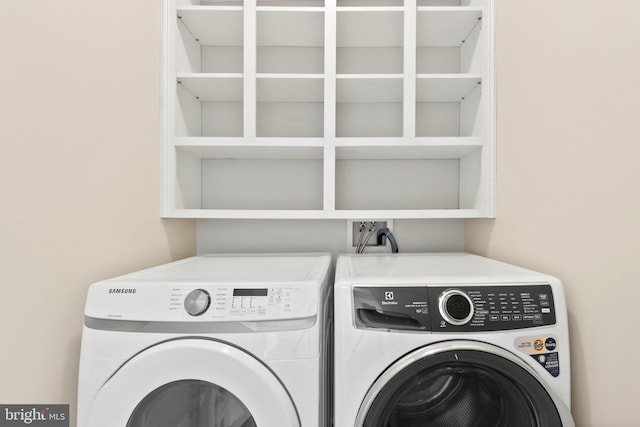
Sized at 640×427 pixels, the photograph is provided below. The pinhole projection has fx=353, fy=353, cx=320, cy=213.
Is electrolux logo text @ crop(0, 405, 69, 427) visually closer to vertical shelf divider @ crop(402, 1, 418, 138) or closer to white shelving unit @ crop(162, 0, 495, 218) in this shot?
white shelving unit @ crop(162, 0, 495, 218)

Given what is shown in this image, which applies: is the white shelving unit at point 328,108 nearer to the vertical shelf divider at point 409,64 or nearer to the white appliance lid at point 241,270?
the vertical shelf divider at point 409,64

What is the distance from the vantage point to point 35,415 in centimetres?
108

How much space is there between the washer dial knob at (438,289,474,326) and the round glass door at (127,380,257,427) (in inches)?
24.6

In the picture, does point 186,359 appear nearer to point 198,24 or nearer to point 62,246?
point 62,246

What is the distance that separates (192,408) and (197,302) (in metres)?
0.32

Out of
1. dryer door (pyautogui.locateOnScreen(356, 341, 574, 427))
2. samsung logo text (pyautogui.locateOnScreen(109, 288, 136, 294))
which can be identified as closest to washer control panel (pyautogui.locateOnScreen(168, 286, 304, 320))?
samsung logo text (pyautogui.locateOnScreen(109, 288, 136, 294))

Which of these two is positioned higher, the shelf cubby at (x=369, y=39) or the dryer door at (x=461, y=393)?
the shelf cubby at (x=369, y=39)

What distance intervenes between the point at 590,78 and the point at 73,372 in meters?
1.83

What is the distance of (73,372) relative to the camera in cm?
115

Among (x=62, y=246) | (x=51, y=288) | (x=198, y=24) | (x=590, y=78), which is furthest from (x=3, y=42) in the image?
(x=590, y=78)

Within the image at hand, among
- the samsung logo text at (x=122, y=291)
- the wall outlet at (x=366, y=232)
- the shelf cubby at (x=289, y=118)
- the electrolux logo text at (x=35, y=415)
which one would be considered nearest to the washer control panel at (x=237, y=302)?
the samsung logo text at (x=122, y=291)

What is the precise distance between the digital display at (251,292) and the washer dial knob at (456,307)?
503 mm

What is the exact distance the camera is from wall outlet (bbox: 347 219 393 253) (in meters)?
1.87

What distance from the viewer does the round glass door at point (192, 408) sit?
1.00m
